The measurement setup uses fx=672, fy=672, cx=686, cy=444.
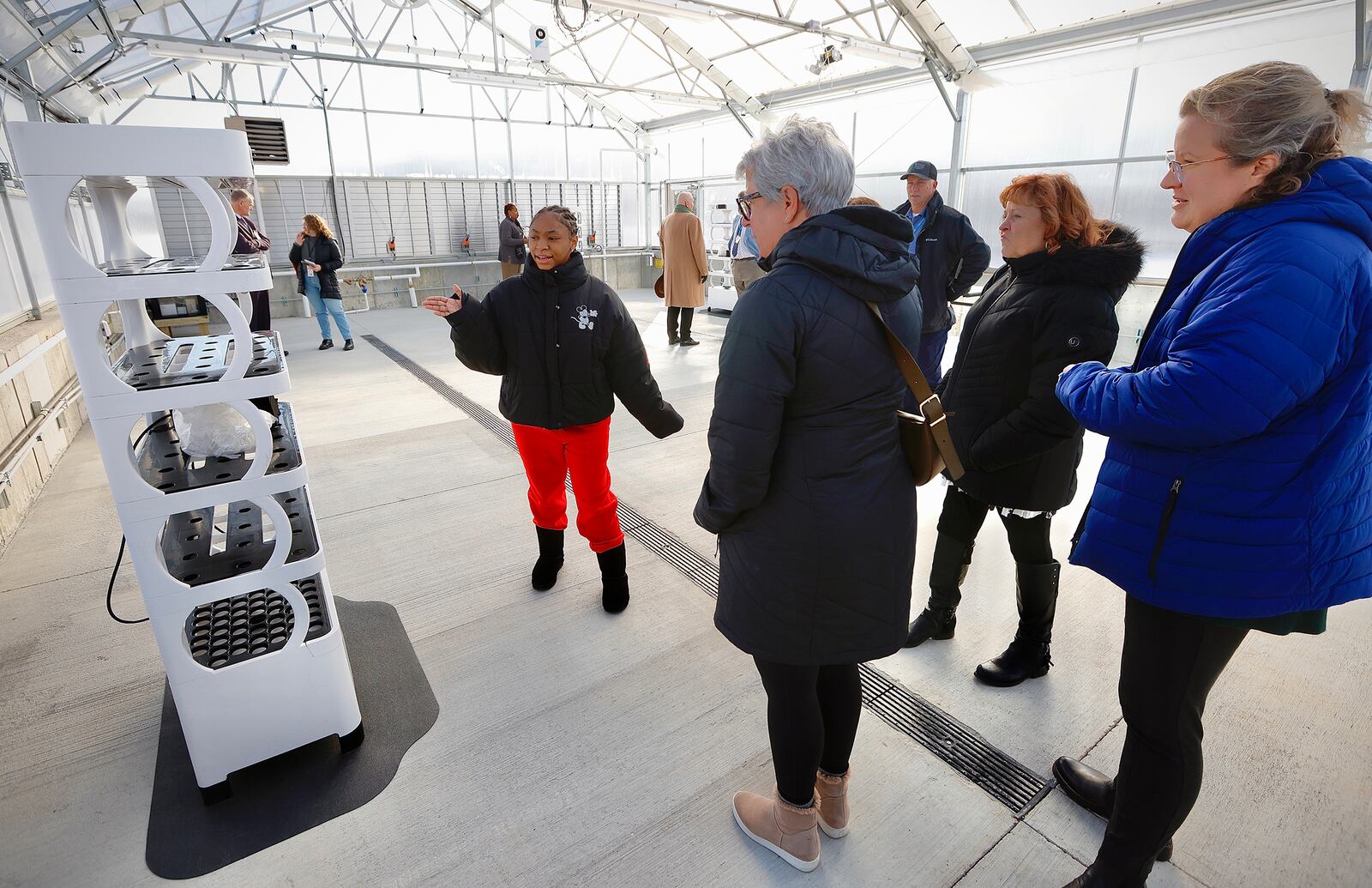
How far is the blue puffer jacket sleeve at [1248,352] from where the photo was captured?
1.08m

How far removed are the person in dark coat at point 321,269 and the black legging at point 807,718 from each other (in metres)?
7.61

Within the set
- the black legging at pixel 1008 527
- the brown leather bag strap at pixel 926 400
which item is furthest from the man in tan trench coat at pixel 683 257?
the brown leather bag strap at pixel 926 400

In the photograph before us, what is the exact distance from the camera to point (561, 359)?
2461mm

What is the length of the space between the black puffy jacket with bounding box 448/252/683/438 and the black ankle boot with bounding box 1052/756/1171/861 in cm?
181

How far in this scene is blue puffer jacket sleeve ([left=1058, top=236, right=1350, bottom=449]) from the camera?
108cm

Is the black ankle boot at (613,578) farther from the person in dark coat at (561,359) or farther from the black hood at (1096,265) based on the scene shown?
the black hood at (1096,265)

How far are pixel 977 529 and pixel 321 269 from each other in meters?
7.55

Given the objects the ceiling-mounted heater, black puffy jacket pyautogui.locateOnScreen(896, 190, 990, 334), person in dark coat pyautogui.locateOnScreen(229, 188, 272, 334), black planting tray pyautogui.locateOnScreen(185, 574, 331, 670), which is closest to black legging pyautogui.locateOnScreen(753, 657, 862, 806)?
black planting tray pyautogui.locateOnScreen(185, 574, 331, 670)

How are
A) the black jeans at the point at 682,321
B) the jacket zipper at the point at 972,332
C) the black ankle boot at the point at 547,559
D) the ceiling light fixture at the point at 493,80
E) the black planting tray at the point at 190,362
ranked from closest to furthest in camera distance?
the black planting tray at the point at 190,362 → the jacket zipper at the point at 972,332 → the black ankle boot at the point at 547,559 → the black jeans at the point at 682,321 → the ceiling light fixture at the point at 493,80

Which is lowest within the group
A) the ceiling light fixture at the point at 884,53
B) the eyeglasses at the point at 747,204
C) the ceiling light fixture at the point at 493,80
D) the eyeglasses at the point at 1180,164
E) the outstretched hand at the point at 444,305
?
the outstretched hand at the point at 444,305

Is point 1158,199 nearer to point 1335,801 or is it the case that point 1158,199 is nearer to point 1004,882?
point 1335,801

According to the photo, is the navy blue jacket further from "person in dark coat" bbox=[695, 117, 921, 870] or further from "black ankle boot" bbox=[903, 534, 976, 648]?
"black ankle boot" bbox=[903, 534, 976, 648]

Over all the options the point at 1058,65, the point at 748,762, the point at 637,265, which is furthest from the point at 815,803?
the point at 637,265

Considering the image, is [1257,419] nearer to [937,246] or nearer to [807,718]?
[807,718]
